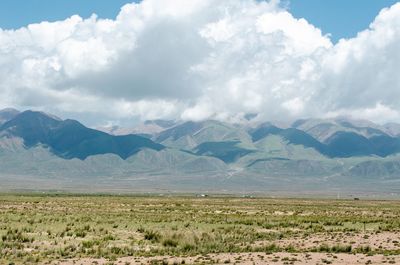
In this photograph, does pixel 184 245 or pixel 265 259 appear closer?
pixel 265 259

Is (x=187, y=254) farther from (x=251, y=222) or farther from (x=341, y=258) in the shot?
(x=251, y=222)

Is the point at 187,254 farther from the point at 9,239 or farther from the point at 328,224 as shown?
the point at 328,224

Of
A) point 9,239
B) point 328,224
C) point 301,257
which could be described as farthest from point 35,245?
point 328,224

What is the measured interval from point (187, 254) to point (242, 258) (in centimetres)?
372

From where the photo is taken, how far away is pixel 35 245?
128 feet

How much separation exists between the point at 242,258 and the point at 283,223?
27.8 meters

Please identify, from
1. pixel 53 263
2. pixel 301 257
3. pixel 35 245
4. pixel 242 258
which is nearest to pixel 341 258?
pixel 301 257

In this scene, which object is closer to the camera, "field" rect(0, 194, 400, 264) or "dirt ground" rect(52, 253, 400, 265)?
"dirt ground" rect(52, 253, 400, 265)

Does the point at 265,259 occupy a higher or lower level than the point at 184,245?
lower

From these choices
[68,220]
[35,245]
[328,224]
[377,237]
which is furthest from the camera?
[328,224]

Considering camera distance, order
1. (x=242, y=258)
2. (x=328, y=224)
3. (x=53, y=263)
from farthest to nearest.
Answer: (x=328, y=224) → (x=242, y=258) → (x=53, y=263)

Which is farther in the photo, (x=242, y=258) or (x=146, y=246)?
(x=146, y=246)

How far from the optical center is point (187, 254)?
120 ft

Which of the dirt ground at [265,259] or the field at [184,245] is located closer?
the dirt ground at [265,259]
